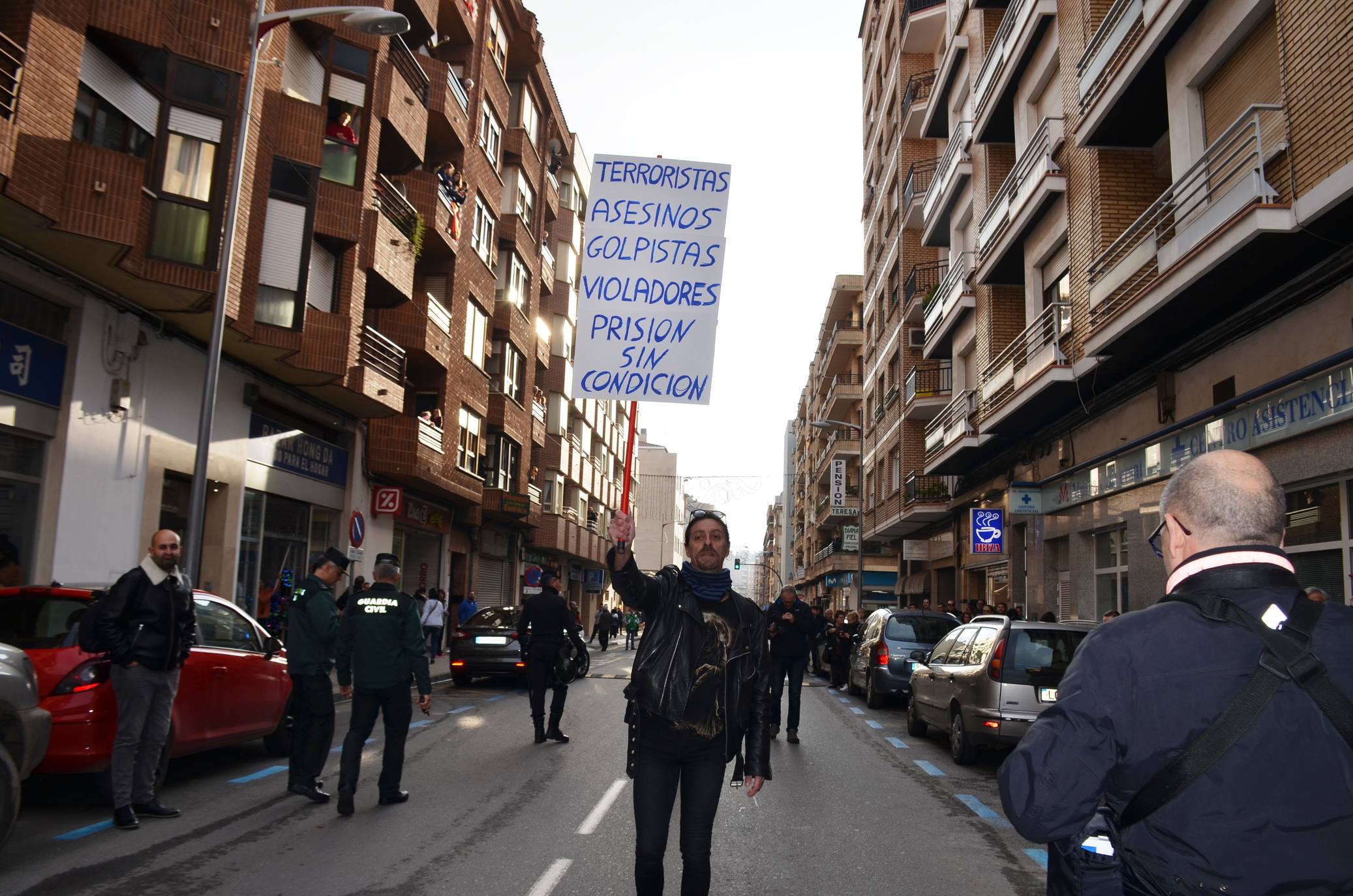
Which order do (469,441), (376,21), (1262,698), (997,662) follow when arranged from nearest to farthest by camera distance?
(1262,698), (997,662), (376,21), (469,441)

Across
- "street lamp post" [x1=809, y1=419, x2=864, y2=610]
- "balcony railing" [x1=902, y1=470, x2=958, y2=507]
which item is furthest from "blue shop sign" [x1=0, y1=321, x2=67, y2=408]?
"street lamp post" [x1=809, y1=419, x2=864, y2=610]

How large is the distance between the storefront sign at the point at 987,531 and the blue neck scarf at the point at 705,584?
59.7ft

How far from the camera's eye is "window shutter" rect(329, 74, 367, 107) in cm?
2039

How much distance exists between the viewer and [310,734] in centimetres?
818

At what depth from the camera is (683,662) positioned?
4258mm

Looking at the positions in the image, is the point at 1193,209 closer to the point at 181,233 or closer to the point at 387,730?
the point at 387,730

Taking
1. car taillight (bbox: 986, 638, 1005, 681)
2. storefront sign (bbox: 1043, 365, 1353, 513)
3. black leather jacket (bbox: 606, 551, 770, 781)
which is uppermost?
storefront sign (bbox: 1043, 365, 1353, 513)

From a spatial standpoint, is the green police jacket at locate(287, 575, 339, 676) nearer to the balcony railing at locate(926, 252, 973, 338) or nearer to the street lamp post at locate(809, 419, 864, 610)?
the balcony railing at locate(926, 252, 973, 338)

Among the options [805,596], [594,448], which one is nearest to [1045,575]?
[594,448]

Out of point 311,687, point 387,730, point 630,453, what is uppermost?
point 630,453

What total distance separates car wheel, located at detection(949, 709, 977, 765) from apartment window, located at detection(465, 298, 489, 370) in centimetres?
2031

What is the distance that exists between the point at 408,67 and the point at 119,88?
30.3 ft

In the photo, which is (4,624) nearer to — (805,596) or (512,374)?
(512,374)

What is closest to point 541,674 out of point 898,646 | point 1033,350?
point 898,646
